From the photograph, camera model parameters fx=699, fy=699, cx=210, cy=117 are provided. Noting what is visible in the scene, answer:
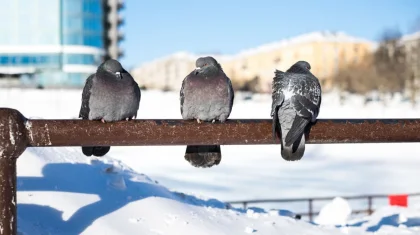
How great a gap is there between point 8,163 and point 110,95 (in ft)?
4.79

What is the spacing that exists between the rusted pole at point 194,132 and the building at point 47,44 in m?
63.3

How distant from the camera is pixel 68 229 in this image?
5.84 m

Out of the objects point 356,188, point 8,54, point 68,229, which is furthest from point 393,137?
point 8,54

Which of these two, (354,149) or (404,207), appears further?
(354,149)

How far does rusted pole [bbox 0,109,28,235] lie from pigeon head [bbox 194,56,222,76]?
6.42 ft

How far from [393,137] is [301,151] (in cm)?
56

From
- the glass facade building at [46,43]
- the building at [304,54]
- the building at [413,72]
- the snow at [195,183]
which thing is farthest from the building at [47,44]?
the building at [304,54]

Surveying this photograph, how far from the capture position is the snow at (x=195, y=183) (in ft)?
21.2

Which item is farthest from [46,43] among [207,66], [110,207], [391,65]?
[207,66]

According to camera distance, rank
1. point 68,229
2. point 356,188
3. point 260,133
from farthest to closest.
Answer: point 356,188 → point 68,229 → point 260,133

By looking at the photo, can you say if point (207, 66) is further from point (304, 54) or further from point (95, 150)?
point (304, 54)

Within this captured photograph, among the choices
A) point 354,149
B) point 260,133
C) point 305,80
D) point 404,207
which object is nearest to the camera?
point 260,133

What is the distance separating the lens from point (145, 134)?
3814 mm

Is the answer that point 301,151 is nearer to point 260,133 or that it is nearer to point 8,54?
point 260,133
